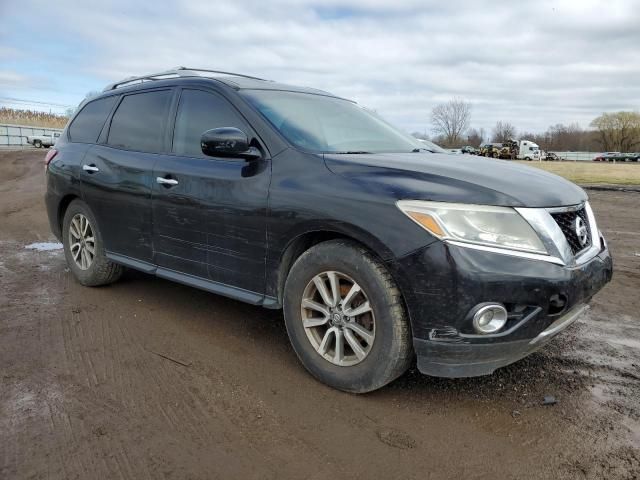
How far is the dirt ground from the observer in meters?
2.34

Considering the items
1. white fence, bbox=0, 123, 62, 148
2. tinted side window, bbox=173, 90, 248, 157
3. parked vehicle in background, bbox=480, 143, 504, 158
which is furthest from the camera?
parked vehicle in background, bbox=480, 143, 504, 158

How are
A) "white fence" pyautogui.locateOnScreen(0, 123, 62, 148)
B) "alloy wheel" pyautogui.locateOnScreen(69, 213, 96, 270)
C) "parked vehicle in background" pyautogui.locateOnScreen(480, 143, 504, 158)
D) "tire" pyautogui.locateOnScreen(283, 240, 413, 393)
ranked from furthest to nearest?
1. "parked vehicle in background" pyautogui.locateOnScreen(480, 143, 504, 158)
2. "white fence" pyautogui.locateOnScreen(0, 123, 62, 148)
3. "alloy wheel" pyautogui.locateOnScreen(69, 213, 96, 270)
4. "tire" pyautogui.locateOnScreen(283, 240, 413, 393)

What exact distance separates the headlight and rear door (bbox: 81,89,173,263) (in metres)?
2.37

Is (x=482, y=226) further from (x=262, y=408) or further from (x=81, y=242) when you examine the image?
(x=81, y=242)

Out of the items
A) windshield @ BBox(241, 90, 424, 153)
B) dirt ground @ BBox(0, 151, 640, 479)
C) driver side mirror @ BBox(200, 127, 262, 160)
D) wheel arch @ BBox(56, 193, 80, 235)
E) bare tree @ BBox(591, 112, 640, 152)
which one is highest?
bare tree @ BBox(591, 112, 640, 152)

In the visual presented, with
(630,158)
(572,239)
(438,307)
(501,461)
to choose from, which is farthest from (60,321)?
(630,158)

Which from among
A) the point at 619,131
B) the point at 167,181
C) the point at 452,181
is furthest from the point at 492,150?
the point at 452,181

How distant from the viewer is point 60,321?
4.10 meters

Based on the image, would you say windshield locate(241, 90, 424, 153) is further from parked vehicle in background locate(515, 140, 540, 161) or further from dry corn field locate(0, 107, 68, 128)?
parked vehicle in background locate(515, 140, 540, 161)

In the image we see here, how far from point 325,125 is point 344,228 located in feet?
3.83

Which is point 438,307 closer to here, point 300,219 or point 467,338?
point 467,338

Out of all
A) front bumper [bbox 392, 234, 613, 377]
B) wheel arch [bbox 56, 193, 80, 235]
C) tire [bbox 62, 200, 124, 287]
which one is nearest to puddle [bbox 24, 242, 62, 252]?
wheel arch [bbox 56, 193, 80, 235]

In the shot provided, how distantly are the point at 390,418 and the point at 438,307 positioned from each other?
689mm

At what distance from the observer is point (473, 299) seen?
8.15ft
